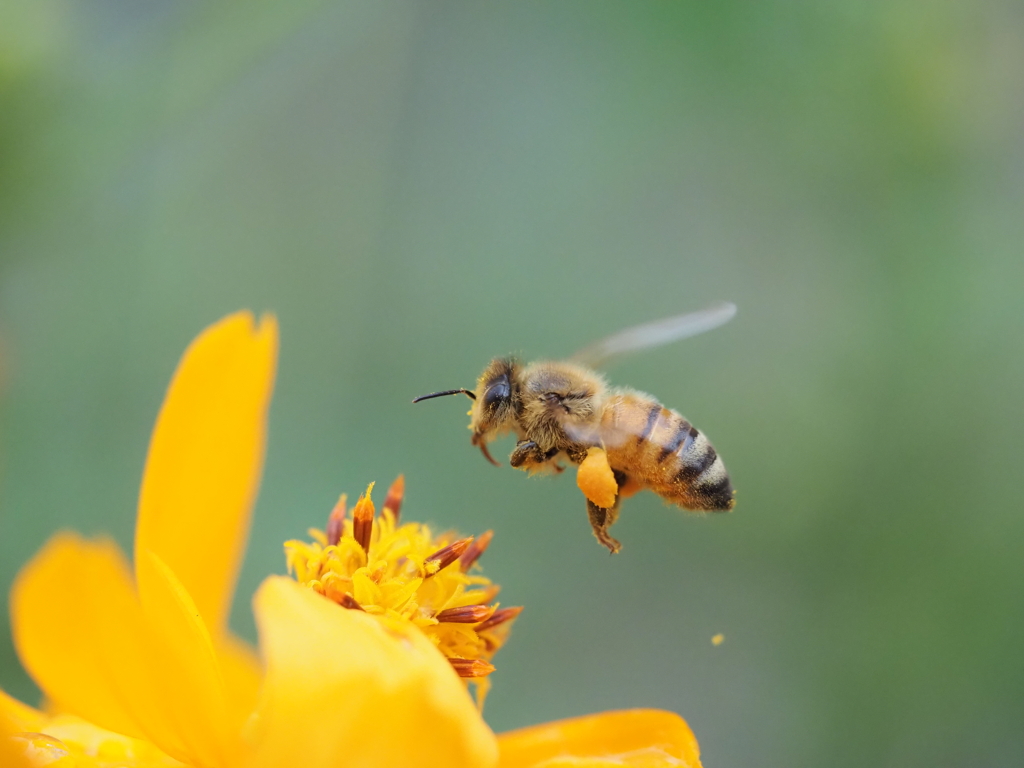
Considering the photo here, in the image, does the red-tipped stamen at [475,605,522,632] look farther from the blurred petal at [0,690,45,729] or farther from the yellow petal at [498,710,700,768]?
the blurred petal at [0,690,45,729]

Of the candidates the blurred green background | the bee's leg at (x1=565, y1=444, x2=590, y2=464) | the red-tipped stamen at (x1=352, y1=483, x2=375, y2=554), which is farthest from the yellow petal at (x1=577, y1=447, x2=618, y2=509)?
the blurred green background

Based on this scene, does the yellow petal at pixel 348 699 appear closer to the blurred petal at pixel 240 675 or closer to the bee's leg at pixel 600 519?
the blurred petal at pixel 240 675

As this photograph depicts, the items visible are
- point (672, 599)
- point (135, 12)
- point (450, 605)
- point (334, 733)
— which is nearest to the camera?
point (334, 733)

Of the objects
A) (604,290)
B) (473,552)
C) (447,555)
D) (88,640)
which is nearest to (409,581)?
(447,555)

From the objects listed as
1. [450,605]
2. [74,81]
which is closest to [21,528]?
[74,81]

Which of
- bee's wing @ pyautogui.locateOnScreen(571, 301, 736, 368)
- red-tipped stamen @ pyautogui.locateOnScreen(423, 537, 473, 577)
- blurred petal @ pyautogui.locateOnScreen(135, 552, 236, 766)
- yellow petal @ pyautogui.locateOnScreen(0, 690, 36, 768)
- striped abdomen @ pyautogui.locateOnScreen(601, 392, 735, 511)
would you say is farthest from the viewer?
bee's wing @ pyautogui.locateOnScreen(571, 301, 736, 368)

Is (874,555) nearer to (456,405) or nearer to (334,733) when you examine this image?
(456,405)

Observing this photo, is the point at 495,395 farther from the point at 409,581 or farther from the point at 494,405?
the point at 409,581
